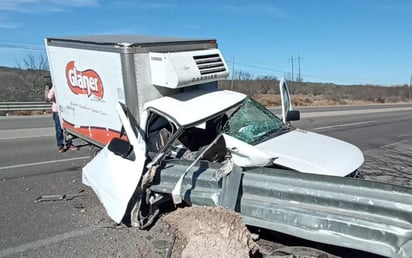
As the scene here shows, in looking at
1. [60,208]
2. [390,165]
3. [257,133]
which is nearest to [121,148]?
[60,208]

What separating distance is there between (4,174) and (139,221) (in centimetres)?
402

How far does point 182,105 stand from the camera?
16.5 feet

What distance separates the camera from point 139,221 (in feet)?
14.7

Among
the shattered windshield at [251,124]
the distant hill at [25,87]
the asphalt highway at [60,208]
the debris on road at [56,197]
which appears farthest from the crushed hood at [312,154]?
the distant hill at [25,87]

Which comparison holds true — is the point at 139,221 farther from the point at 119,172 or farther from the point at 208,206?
the point at 208,206

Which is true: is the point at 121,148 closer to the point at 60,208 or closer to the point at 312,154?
the point at 60,208

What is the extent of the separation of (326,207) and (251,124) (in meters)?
2.14

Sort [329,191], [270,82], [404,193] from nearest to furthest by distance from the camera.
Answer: [404,193], [329,191], [270,82]

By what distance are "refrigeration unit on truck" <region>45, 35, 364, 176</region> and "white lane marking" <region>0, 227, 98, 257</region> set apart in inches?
45.2

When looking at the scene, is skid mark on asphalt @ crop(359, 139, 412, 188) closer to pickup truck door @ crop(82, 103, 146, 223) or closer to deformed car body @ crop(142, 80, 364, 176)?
deformed car body @ crop(142, 80, 364, 176)

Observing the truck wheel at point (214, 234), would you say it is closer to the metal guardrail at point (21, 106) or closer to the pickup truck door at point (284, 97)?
the pickup truck door at point (284, 97)

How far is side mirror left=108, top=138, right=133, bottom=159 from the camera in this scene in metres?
4.48

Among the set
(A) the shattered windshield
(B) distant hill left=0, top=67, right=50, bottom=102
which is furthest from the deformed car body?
(B) distant hill left=0, top=67, right=50, bottom=102

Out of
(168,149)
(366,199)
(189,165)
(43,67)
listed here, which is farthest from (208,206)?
(43,67)
